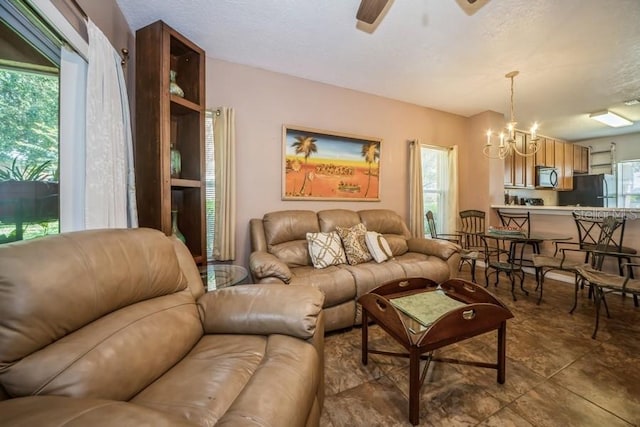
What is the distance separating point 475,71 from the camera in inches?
110

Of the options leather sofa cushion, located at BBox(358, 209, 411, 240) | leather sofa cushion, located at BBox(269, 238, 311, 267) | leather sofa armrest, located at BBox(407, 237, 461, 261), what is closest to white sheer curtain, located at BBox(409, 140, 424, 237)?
leather sofa cushion, located at BBox(358, 209, 411, 240)

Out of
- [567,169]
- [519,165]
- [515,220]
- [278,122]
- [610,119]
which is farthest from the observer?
[567,169]

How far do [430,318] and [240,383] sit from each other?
107cm

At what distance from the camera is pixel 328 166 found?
3.19 meters

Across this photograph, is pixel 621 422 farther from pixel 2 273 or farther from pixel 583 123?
pixel 583 123

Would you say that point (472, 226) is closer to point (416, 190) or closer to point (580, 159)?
point (416, 190)

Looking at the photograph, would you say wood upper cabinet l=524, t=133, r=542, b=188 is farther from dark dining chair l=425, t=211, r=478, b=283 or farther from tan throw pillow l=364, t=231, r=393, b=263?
tan throw pillow l=364, t=231, r=393, b=263

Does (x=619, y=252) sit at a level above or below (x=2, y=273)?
below

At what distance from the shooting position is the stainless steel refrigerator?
16.5 feet

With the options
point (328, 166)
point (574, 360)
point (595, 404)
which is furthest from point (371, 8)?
point (574, 360)

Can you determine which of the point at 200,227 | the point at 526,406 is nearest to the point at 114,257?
the point at 200,227

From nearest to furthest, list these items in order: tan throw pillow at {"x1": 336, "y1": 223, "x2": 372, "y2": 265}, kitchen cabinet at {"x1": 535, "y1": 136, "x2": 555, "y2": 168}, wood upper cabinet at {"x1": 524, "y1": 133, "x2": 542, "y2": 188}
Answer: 1. tan throw pillow at {"x1": 336, "y1": 223, "x2": 372, "y2": 265}
2. wood upper cabinet at {"x1": 524, "y1": 133, "x2": 542, "y2": 188}
3. kitchen cabinet at {"x1": 535, "y1": 136, "x2": 555, "y2": 168}

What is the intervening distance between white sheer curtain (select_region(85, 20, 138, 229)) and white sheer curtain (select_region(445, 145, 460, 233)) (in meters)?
4.22

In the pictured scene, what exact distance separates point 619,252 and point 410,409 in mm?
3052
